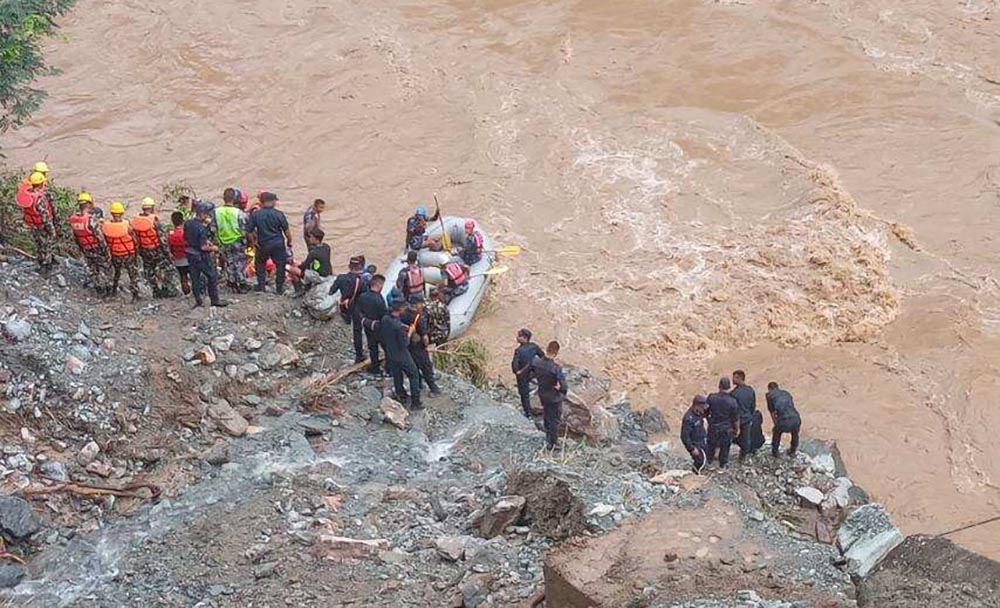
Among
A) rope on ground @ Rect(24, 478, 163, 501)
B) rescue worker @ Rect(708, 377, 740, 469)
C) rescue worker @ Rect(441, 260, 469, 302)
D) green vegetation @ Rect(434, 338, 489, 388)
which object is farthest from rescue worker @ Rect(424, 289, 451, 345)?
rope on ground @ Rect(24, 478, 163, 501)

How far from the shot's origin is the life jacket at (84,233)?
446 inches

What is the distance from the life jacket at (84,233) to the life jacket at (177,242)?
728mm

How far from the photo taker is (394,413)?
37.2 feet

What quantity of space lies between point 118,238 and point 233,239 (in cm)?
132

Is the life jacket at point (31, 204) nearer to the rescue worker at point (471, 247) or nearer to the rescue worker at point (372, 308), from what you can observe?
the rescue worker at point (372, 308)

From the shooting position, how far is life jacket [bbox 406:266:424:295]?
39.8ft

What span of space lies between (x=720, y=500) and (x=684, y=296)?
6904 mm

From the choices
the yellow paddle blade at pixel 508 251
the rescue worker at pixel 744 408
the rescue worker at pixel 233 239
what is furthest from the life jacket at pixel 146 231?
the rescue worker at pixel 744 408

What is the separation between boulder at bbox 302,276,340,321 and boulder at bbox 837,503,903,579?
20.3ft

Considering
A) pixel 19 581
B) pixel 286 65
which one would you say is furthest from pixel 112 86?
pixel 19 581

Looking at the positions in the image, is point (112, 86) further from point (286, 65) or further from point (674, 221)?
point (674, 221)

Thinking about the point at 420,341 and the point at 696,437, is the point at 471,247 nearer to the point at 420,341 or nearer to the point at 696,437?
the point at 420,341

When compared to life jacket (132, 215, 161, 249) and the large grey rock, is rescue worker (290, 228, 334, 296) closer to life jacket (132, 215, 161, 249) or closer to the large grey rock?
life jacket (132, 215, 161, 249)

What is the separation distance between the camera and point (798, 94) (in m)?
20.6
